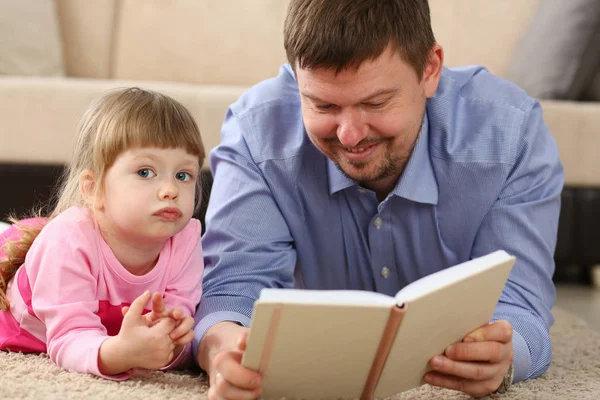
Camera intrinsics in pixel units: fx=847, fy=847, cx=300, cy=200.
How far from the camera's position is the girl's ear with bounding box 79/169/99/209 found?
1.37 m

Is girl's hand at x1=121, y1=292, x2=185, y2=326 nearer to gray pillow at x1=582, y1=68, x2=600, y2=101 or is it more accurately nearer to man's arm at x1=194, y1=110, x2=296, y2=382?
man's arm at x1=194, y1=110, x2=296, y2=382

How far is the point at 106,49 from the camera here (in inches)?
124

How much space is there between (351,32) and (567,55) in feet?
4.85

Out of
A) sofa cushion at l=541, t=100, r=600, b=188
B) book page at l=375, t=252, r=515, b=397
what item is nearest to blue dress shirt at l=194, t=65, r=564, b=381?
book page at l=375, t=252, r=515, b=397

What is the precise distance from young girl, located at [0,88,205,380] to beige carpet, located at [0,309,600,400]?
1.3 inches

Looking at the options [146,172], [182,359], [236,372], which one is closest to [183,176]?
[146,172]

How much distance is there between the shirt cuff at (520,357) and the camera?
1.35 meters

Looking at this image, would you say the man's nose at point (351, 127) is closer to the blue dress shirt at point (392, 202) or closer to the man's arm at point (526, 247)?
the blue dress shirt at point (392, 202)

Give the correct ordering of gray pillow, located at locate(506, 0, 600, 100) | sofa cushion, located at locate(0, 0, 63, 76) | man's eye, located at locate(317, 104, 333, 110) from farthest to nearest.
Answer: sofa cushion, located at locate(0, 0, 63, 76) → gray pillow, located at locate(506, 0, 600, 100) → man's eye, located at locate(317, 104, 333, 110)

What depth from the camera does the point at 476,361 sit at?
47.1 inches

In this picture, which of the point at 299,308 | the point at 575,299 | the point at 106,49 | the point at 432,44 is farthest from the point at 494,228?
the point at 106,49

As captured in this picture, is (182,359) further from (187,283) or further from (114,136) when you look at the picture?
(114,136)

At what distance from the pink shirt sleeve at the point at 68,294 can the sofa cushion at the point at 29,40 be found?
5.22 ft

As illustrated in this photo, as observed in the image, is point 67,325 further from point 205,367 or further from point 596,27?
point 596,27
